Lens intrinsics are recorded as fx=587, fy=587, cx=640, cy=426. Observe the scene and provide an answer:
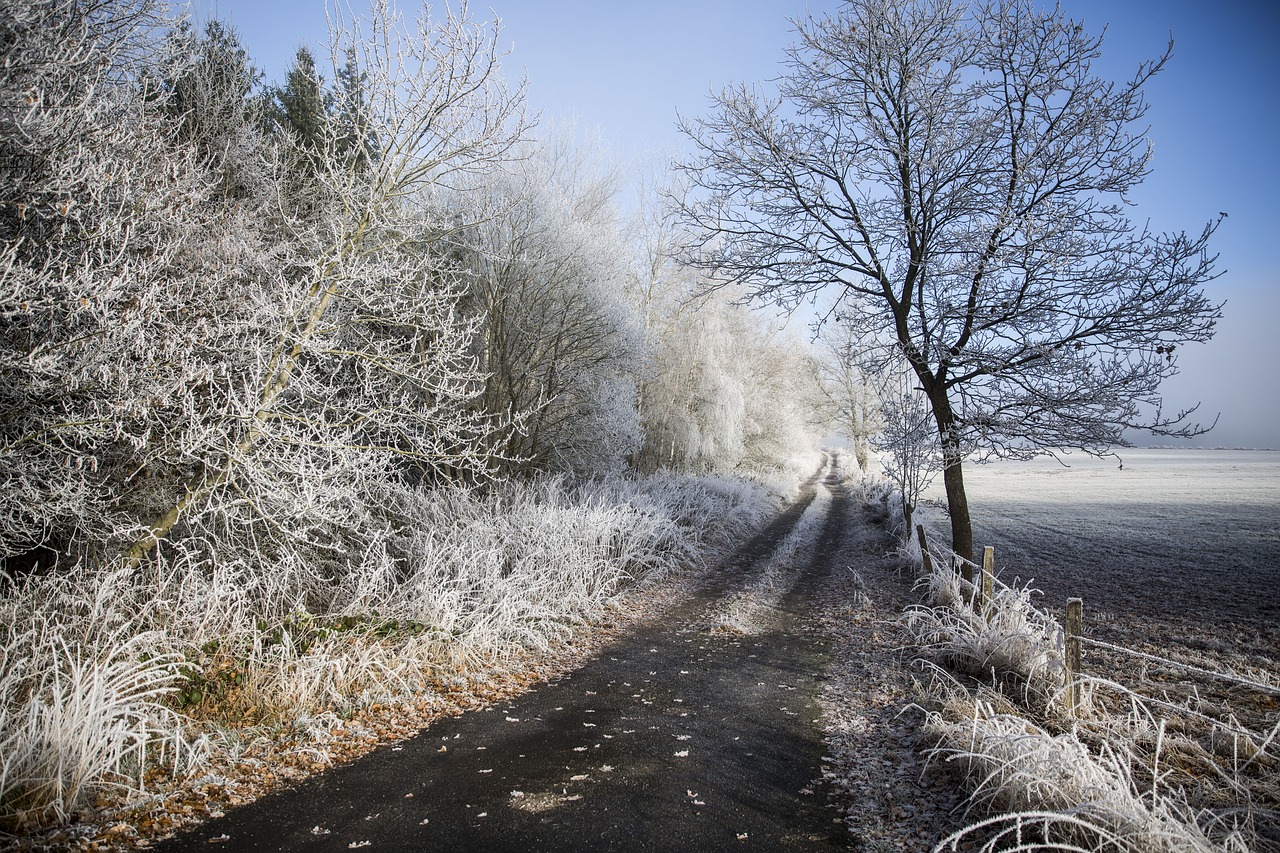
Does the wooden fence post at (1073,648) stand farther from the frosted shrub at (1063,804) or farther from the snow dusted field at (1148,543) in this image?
the snow dusted field at (1148,543)

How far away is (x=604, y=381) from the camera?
1327cm

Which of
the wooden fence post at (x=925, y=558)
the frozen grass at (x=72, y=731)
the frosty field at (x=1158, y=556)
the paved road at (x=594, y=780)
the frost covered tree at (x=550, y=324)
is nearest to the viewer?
the frozen grass at (x=72, y=731)

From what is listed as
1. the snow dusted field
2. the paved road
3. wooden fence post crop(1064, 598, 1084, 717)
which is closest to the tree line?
→ the paved road

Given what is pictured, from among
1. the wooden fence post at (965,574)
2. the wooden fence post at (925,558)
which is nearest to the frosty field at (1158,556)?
the wooden fence post at (965,574)

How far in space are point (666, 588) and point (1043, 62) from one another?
27.5 feet

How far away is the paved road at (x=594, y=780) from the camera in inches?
116

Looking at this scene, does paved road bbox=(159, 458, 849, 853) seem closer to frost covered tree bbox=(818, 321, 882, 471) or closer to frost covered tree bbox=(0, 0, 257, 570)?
frost covered tree bbox=(0, 0, 257, 570)

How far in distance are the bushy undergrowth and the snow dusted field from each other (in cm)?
767

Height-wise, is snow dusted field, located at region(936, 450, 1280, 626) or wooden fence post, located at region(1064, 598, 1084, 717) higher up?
wooden fence post, located at region(1064, 598, 1084, 717)

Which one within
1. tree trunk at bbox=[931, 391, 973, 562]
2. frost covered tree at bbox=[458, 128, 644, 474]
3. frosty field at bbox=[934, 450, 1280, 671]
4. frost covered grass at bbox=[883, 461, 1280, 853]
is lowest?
frosty field at bbox=[934, 450, 1280, 671]

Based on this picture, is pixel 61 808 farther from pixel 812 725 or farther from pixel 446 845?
pixel 812 725

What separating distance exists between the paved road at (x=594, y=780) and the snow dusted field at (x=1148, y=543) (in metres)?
6.51

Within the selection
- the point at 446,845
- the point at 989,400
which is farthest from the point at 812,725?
the point at 989,400

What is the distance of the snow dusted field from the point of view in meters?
8.60
